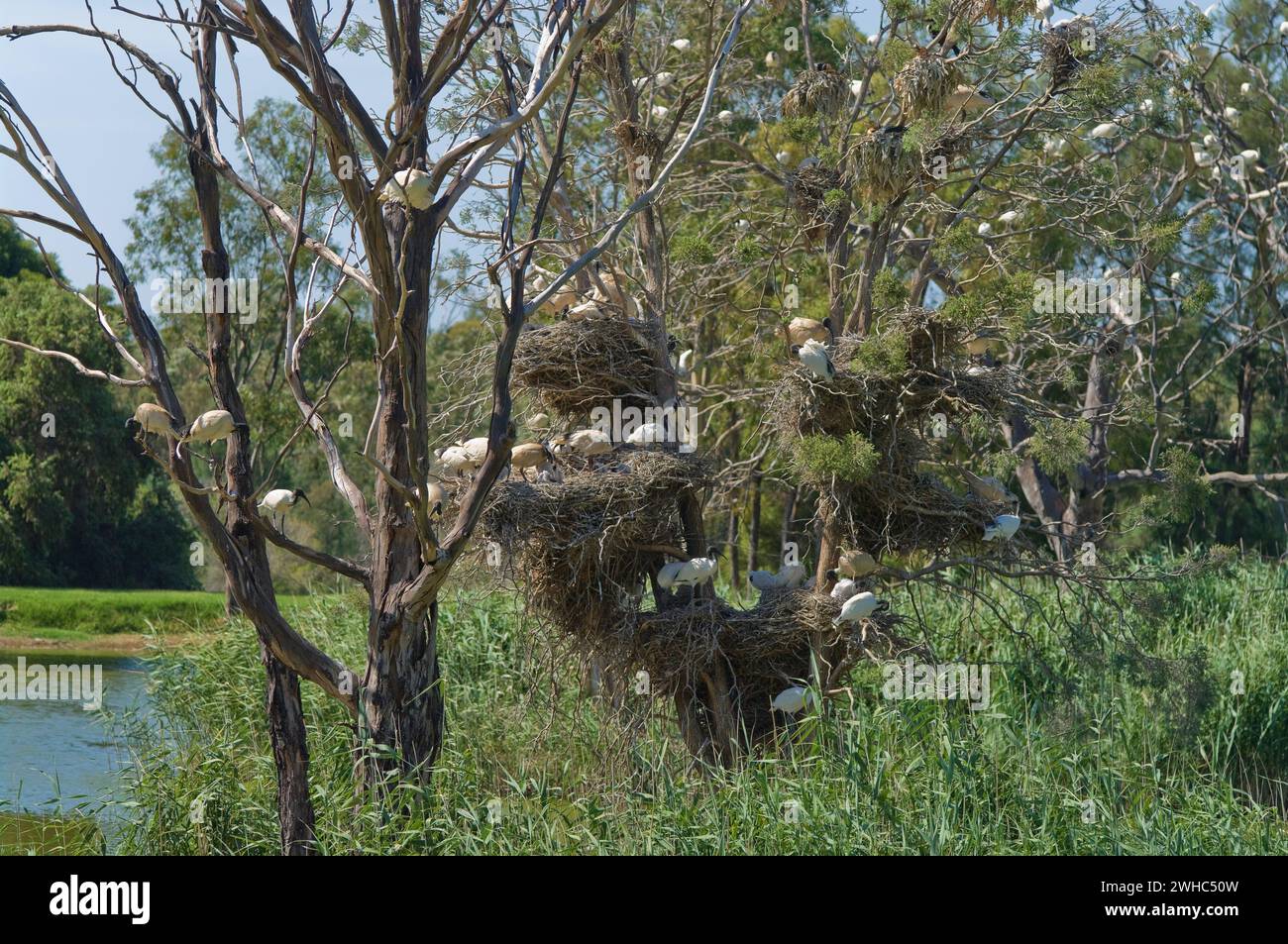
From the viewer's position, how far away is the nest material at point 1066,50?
661 cm

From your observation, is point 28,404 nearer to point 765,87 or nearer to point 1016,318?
point 765,87

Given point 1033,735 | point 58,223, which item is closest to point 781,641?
point 1033,735

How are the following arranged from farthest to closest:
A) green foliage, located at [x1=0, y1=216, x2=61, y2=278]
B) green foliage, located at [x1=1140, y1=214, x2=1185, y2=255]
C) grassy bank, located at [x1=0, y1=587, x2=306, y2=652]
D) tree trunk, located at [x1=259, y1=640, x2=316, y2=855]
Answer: green foliage, located at [x1=0, y1=216, x2=61, y2=278] < grassy bank, located at [x1=0, y1=587, x2=306, y2=652] < green foliage, located at [x1=1140, y1=214, x2=1185, y2=255] < tree trunk, located at [x1=259, y1=640, x2=316, y2=855]

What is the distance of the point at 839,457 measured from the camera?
594 centimetres

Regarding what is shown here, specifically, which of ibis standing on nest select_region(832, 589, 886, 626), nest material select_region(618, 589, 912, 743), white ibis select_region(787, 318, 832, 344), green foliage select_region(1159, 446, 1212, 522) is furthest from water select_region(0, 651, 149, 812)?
green foliage select_region(1159, 446, 1212, 522)

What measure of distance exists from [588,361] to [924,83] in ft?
7.10

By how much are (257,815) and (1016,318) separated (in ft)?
14.0

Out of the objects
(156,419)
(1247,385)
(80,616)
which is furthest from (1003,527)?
(80,616)

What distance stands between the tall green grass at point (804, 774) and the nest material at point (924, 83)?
2.95 m

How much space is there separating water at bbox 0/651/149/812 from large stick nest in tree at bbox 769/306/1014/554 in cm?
398

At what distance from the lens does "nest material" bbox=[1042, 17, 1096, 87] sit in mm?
6609

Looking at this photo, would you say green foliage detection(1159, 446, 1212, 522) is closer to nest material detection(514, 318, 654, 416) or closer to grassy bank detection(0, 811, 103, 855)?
nest material detection(514, 318, 654, 416)

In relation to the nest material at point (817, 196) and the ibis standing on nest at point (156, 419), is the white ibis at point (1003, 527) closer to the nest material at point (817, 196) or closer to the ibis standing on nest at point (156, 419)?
the nest material at point (817, 196)

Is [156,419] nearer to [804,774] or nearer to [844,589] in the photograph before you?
[804,774]
